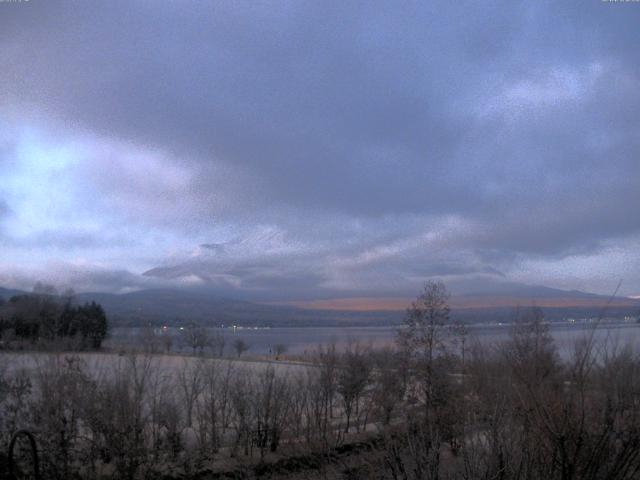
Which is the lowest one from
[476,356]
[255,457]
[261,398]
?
[255,457]

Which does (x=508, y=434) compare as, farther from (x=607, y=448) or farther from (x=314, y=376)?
(x=314, y=376)

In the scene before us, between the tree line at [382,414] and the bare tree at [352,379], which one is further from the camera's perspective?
the bare tree at [352,379]

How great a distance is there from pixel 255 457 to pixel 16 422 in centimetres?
852

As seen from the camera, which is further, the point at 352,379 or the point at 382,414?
the point at 352,379

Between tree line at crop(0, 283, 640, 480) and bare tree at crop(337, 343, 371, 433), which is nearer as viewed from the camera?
tree line at crop(0, 283, 640, 480)

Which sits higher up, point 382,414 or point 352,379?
point 352,379

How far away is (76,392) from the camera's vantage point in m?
17.7

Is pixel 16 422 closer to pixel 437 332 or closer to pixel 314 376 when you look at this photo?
pixel 314 376

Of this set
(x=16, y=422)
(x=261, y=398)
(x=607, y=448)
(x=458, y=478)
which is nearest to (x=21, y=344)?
(x=16, y=422)

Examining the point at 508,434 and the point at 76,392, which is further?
the point at 76,392

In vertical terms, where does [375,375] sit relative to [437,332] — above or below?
below

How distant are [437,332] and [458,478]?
2104 centimetres

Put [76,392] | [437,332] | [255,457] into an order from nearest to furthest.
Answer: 1. [76,392]
2. [255,457]
3. [437,332]

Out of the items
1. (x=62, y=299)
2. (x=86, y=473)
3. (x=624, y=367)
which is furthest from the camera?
(x=62, y=299)
